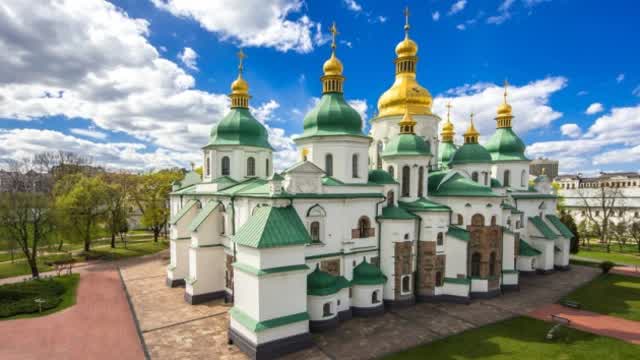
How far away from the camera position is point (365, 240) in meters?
19.5

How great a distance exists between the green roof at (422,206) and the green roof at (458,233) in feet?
5.87

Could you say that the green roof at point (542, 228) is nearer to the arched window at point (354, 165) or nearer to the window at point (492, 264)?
the window at point (492, 264)

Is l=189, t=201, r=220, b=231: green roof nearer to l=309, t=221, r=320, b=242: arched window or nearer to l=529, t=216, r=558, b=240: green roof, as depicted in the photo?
l=309, t=221, r=320, b=242: arched window

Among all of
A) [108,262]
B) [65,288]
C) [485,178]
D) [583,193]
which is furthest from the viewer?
[583,193]

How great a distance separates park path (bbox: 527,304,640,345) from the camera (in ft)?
54.6

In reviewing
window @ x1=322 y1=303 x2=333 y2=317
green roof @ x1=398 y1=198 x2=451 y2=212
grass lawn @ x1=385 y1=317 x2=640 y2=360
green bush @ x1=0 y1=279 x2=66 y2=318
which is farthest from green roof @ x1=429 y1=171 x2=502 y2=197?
green bush @ x1=0 y1=279 x2=66 y2=318

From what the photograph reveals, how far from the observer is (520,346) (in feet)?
49.9

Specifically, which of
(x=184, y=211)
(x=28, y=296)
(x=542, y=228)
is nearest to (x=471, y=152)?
(x=542, y=228)

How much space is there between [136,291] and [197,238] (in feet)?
25.7

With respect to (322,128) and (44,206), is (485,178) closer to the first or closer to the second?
A: (322,128)

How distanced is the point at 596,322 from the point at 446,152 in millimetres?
18012

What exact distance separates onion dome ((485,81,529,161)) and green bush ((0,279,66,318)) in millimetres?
39434

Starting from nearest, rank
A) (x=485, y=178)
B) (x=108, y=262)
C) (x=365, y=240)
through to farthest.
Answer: (x=365, y=240) → (x=485, y=178) → (x=108, y=262)

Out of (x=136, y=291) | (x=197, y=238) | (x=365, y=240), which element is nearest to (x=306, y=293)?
(x=365, y=240)
